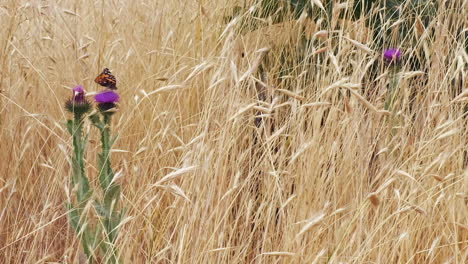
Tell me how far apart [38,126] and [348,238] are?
1.05 meters

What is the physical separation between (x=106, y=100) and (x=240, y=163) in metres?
0.46

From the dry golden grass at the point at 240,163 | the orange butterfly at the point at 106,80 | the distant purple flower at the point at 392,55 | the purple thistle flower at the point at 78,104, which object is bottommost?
the dry golden grass at the point at 240,163

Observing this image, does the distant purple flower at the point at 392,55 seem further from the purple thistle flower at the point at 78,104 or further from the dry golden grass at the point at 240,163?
the purple thistle flower at the point at 78,104

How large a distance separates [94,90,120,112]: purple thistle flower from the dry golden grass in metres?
0.13

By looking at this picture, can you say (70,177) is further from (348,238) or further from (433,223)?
(433,223)

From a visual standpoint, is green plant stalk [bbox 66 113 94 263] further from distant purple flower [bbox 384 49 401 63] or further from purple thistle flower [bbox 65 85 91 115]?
distant purple flower [bbox 384 49 401 63]

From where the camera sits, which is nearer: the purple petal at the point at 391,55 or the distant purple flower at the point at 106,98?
the distant purple flower at the point at 106,98

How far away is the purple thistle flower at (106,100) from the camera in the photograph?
4.95ft

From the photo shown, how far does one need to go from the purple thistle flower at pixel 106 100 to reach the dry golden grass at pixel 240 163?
0.13 meters

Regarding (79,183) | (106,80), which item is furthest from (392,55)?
(79,183)

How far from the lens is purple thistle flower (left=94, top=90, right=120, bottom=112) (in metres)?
1.51

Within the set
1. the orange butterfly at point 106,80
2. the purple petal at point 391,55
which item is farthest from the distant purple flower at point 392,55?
the orange butterfly at point 106,80

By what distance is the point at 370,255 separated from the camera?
4.85 ft

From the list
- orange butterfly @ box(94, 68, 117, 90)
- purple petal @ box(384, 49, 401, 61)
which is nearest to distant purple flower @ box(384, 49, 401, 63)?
purple petal @ box(384, 49, 401, 61)
